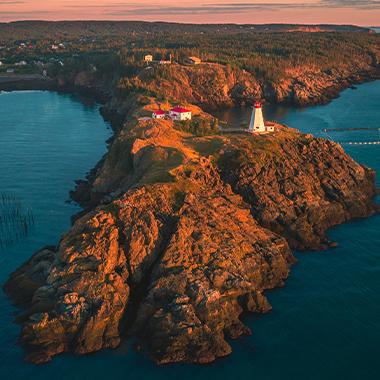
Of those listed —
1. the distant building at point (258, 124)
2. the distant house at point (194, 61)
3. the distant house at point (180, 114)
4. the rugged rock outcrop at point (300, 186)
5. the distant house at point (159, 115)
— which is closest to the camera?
the rugged rock outcrop at point (300, 186)

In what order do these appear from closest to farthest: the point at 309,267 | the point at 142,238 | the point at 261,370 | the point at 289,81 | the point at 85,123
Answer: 1. the point at 261,370
2. the point at 142,238
3. the point at 309,267
4. the point at 85,123
5. the point at 289,81

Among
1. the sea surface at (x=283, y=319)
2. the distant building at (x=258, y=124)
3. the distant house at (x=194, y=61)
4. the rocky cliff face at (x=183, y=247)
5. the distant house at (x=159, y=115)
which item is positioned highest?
the distant house at (x=194, y=61)

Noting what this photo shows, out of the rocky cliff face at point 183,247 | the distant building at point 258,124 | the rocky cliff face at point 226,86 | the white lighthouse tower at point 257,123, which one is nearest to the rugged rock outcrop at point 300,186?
the rocky cliff face at point 183,247

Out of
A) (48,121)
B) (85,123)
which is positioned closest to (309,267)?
(85,123)

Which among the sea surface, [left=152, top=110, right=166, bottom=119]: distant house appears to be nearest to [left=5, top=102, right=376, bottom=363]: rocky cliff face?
the sea surface

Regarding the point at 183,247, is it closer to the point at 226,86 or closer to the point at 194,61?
the point at 226,86

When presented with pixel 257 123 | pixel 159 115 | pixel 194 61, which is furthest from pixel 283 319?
pixel 194 61

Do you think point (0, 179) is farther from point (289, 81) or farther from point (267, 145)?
point (289, 81)

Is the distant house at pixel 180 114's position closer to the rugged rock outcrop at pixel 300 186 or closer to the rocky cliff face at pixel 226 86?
the rugged rock outcrop at pixel 300 186
